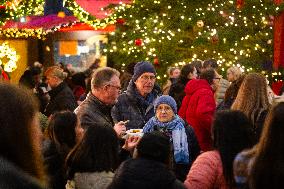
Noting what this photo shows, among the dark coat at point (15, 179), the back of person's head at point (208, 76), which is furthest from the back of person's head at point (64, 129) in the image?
the back of person's head at point (208, 76)

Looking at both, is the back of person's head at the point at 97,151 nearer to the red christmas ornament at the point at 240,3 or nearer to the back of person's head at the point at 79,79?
the back of person's head at the point at 79,79

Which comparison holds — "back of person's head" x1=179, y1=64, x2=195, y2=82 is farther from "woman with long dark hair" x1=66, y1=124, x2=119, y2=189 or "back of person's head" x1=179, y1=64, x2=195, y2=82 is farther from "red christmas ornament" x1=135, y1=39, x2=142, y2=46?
"red christmas ornament" x1=135, y1=39, x2=142, y2=46

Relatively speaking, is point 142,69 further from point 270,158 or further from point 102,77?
point 270,158

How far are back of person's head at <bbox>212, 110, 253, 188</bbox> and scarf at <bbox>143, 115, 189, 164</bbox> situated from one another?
2.41 metres

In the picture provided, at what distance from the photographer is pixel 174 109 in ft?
25.7

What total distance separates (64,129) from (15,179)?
341 centimetres

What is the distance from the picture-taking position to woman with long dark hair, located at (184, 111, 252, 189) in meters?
4.91

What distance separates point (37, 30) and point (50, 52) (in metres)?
5.12

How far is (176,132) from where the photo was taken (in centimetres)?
759

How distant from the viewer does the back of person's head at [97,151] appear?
527 centimetres

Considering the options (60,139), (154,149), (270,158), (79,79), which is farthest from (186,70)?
(270,158)

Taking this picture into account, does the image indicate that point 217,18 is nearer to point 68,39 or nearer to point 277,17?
point 277,17

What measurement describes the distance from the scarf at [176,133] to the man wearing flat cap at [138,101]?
1.54ft

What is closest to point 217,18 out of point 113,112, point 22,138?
point 113,112
